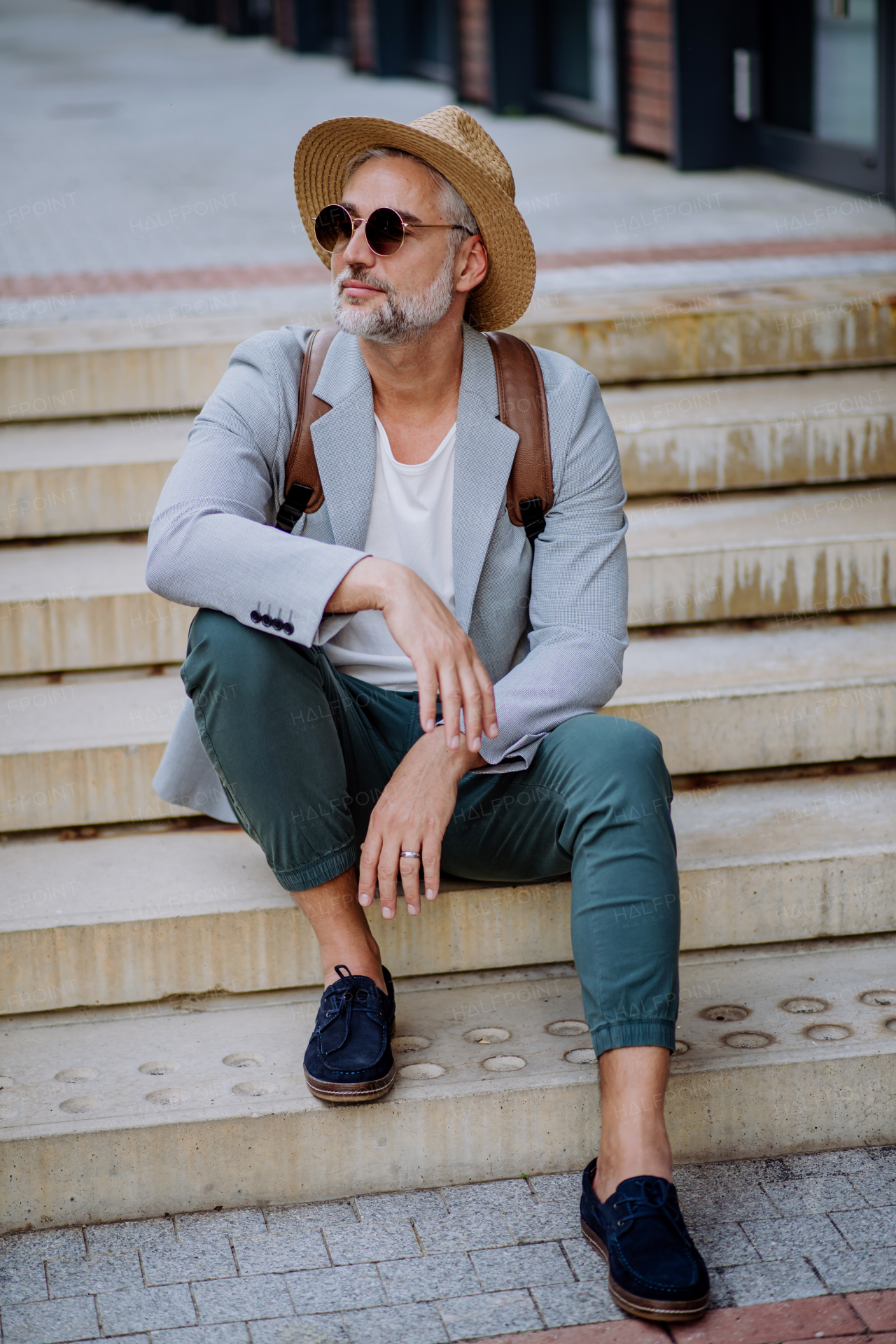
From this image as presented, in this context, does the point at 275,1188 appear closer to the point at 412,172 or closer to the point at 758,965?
the point at 758,965

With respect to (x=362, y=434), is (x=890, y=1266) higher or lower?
lower

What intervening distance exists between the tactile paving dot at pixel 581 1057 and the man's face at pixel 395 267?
→ 50.0 inches

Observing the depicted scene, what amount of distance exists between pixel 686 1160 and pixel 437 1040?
1.55ft

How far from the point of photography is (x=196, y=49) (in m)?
17.8

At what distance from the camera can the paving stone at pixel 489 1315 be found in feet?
7.02

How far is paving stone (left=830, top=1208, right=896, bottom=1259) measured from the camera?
2295 millimetres

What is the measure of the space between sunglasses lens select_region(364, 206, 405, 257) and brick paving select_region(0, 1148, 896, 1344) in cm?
159

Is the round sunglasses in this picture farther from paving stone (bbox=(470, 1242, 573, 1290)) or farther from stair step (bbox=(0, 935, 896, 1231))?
paving stone (bbox=(470, 1242, 573, 1290))

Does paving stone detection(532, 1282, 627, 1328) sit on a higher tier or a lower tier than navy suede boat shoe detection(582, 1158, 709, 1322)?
lower

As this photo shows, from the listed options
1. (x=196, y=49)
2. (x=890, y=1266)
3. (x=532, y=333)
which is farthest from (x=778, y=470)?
(x=196, y=49)

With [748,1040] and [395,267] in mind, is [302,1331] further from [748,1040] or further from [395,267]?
[395,267]

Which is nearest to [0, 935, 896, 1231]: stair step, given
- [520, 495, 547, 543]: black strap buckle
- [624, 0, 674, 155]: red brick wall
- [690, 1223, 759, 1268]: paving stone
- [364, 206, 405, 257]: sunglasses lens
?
[690, 1223, 759, 1268]: paving stone

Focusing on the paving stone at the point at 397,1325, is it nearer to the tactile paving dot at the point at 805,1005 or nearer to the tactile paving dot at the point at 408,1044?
the tactile paving dot at the point at 408,1044

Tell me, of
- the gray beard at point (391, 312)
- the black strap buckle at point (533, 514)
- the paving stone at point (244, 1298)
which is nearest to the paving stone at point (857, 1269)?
the paving stone at point (244, 1298)
